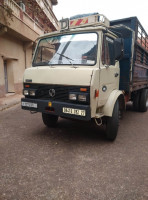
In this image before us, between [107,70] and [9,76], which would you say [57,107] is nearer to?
[107,70]

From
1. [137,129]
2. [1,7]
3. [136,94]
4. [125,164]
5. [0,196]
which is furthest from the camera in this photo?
[1,7]

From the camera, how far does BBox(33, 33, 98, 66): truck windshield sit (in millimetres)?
3369

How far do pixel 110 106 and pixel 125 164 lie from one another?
3.77 feet

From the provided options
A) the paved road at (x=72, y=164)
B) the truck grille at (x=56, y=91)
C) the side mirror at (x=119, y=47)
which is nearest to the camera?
the paved road at (x=72, y=164)

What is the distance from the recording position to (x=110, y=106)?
11.5 ft

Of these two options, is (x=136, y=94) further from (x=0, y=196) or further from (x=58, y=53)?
(x=0, y=196)

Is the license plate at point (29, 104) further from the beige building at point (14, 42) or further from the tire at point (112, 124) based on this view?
the beige building at point (14, 42)

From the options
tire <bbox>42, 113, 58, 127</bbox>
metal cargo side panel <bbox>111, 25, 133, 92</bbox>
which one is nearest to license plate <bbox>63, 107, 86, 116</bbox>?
tire <bbox>42, 113, 58, 127</bbox>

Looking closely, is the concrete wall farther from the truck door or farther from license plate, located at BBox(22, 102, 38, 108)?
→ the truck door

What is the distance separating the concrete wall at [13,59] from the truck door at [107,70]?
23.0 feet

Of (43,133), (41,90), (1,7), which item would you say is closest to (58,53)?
(41,90)

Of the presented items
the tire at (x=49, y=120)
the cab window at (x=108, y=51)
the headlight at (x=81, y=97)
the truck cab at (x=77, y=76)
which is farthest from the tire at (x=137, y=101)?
the headlight at (x=81, y=97)

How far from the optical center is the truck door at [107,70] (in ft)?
11.2

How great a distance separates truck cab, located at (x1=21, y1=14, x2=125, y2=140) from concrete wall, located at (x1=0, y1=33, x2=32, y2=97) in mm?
6061
